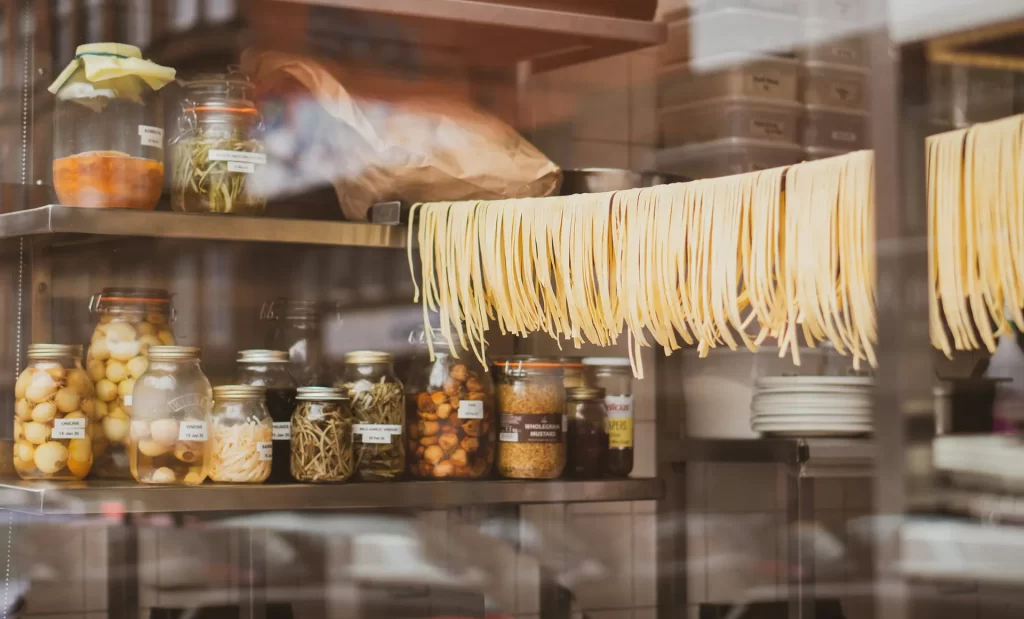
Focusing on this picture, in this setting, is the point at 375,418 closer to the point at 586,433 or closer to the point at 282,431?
the point at 282,431

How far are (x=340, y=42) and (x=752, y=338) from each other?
82 cm

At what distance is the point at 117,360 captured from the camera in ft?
4.66

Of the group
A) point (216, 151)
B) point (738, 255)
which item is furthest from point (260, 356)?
point (738, 255)

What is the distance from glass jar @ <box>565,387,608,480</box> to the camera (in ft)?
5.25

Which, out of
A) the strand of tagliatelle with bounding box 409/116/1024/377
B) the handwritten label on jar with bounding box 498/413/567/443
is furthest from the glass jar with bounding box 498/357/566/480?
the strand of tagliatelle with bounding box 409/116/1024/377

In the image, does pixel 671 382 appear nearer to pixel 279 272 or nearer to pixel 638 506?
pixel 638 506

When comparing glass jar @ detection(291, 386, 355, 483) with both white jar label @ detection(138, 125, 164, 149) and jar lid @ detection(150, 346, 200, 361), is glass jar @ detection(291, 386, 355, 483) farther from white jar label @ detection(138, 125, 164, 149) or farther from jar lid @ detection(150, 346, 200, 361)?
white jar label @ detection(138, 125, 164, 149)

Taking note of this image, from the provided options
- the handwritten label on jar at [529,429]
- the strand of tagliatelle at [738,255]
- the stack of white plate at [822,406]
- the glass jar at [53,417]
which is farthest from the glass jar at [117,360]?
the stack of white plate at [822,406]

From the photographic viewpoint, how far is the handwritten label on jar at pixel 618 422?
1616mm

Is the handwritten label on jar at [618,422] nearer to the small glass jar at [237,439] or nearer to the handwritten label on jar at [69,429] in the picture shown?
the small glass jar at [237,439]

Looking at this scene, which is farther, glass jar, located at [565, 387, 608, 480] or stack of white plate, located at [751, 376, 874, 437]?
stack of white plate, located at [751, 376, 874, 437]

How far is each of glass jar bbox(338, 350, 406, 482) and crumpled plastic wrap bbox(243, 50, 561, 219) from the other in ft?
0.72

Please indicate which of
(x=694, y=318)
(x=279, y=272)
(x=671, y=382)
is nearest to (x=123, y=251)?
(x=279, y=272)

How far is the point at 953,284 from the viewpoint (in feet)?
2.89
